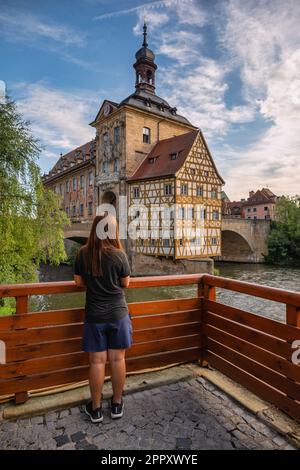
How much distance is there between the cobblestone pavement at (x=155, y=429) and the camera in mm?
2018

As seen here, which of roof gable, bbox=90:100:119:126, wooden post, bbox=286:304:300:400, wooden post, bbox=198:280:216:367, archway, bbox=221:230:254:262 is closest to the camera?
wooden post, bbox=286:304:300:400

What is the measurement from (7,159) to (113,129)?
1790 cm

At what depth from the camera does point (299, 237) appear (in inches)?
1187

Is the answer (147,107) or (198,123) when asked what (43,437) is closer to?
(147,107)

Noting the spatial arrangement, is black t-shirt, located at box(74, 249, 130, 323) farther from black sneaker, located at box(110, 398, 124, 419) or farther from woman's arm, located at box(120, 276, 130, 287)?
black sneaker, located at box(110, 398, 124, 419)

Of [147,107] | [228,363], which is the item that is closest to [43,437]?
[228,363]

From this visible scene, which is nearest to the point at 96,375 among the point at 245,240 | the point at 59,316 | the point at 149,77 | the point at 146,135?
the point at 59,316

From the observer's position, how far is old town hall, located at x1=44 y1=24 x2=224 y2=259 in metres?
20.6

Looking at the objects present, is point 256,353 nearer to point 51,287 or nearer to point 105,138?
point 51,287

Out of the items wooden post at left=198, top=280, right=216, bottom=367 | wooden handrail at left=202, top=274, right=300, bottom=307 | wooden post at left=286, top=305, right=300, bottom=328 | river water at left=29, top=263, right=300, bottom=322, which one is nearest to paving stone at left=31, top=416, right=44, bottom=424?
wooden post at left=198, top=280, right=216, bottom=367

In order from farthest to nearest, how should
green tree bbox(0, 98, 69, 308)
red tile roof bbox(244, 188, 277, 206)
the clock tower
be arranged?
1. red tile roof bbox(244, 188, 277, 206)
2. the clock tower
3. green tree bbox(0, 98, 69, 308)

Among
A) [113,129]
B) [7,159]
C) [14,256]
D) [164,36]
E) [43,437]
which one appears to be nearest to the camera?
[43,437]

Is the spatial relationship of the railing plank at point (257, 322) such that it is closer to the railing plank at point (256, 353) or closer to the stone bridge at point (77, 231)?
the railing plank at point (256, 353)
